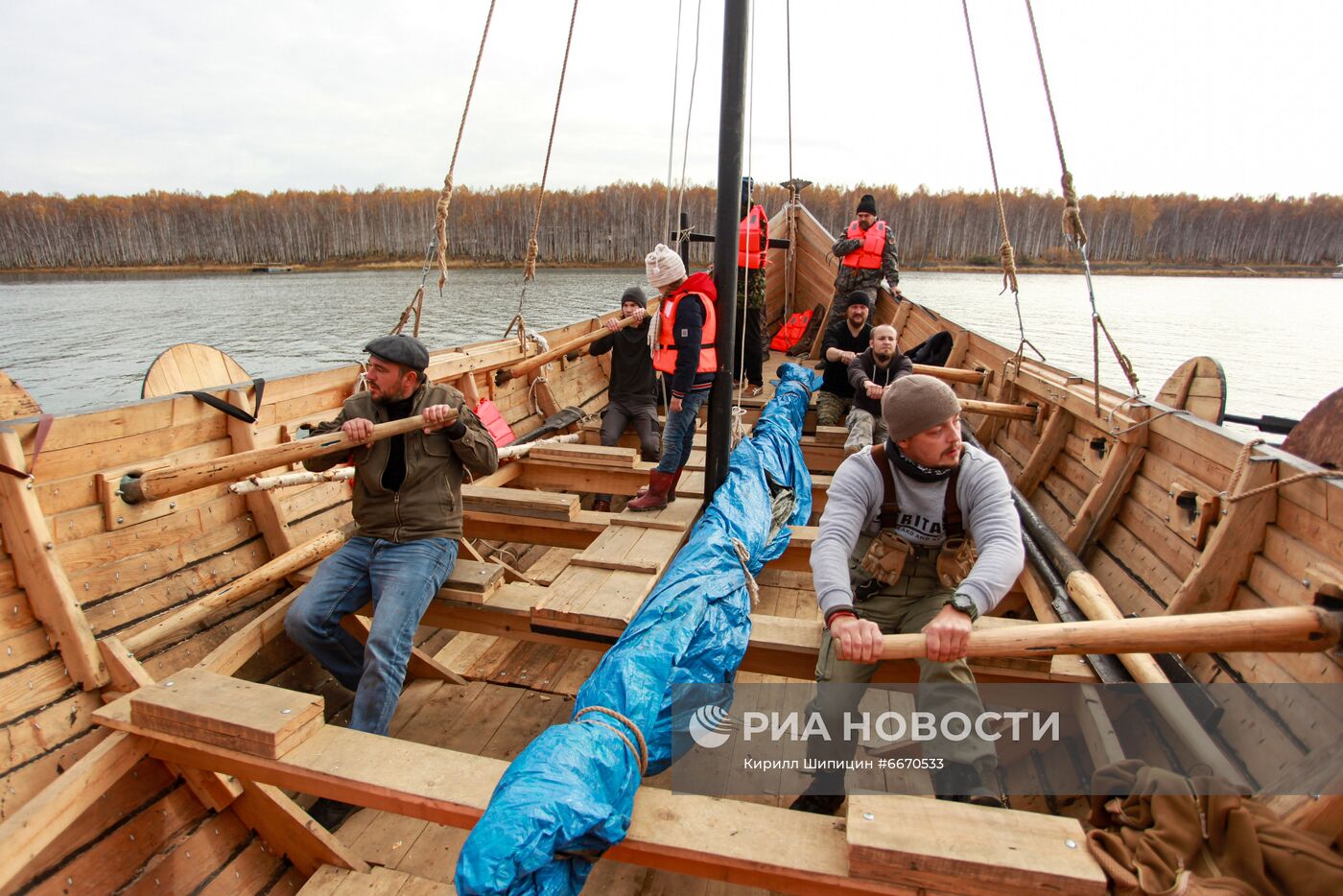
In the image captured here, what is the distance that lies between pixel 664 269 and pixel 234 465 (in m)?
2.25

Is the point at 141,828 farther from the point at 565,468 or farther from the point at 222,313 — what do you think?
the point at 222,313

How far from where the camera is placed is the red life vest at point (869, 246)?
7.59 m

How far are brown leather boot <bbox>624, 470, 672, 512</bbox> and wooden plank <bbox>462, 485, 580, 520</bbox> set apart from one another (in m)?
0.34

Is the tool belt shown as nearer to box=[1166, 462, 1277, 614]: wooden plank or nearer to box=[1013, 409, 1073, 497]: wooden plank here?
box=[1166, 462, 1277, 614]: wooden plank

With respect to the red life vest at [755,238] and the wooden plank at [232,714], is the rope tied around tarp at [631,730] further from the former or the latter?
the red life vest at [755,238]

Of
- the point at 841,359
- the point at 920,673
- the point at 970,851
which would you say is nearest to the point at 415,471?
the point at 920,673

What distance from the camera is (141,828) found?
2127 millimetres

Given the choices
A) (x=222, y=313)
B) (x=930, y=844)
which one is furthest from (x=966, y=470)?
(x=222, y=313)

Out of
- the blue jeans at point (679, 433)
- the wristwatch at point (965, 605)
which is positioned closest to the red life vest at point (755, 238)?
the blue jeans at point (679, 433)

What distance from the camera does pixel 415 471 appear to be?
2904 mm

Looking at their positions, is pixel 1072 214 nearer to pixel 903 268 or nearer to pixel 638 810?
pixel 638 810

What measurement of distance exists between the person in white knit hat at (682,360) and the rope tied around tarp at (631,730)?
5.96 ft

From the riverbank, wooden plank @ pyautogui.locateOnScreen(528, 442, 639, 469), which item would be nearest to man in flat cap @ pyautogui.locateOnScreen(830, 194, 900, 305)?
wooden plank @ pyautogui.locateOnScreen(528, 442, 639, 469)

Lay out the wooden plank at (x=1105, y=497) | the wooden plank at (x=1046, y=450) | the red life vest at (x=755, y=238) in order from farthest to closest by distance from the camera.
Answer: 1. the red life vest at (x=755, y=238)
2. the wooden plank at (x=1046, y=450)
3. the wooden plank at (x=1105, y=497)
